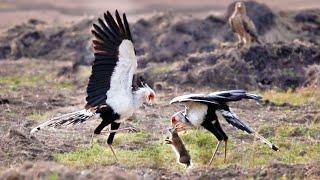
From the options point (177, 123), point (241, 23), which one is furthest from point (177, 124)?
point (241, 23)

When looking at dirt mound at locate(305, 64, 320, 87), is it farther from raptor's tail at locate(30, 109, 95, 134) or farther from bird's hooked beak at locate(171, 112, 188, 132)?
raptor's tail at locate(30, 109, 95, 134)

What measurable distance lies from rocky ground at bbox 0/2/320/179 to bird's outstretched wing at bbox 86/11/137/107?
0.89 m

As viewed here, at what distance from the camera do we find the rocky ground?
31.5 feet

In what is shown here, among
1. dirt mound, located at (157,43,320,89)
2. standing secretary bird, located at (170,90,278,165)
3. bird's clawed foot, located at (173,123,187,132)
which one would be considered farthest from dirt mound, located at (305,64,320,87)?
standing secretary bird, located at (170,90,278,165)

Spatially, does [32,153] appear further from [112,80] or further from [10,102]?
[10,102]

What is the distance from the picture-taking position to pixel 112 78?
33.1ft

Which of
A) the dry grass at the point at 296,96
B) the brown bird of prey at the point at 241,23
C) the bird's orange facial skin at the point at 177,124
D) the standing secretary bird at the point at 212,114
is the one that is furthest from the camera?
the brown bird of prey at the point at 241,23

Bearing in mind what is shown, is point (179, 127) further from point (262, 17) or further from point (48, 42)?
point (48, 42)

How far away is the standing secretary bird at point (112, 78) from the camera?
988 centimetres

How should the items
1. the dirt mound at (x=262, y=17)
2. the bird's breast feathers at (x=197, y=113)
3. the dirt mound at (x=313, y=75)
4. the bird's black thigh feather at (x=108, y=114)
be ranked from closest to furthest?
the bird's breast feathers at (x=197, y=113) → the bird's black thigh feather at (x=108, y=114) → the dirt mound at (x=313, y=75) → the dirt mound at (x=262, y=17)

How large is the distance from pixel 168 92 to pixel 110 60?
908cm

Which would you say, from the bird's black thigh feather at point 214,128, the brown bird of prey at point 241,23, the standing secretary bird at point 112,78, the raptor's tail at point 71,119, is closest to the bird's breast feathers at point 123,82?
the standing secretary bird at point 112,78

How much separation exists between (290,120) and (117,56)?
497 centimetres

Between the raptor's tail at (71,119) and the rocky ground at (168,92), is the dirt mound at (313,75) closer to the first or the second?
the rocky ground at (168,92)
